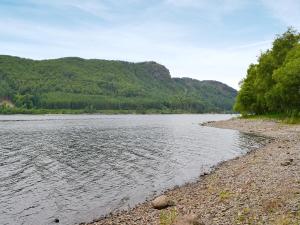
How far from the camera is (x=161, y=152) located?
171 ft

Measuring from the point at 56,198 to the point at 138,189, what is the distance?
21.7ft

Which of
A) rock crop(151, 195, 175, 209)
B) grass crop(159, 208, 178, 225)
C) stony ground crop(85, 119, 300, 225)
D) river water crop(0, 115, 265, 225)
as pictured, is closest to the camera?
stony ground crop(85, 119, 300, 225)

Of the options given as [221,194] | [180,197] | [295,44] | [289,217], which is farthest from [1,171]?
[295,44]

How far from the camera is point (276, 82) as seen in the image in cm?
9800

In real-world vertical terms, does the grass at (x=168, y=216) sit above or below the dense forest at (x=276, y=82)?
below

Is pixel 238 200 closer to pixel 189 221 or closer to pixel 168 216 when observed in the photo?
pixel 168 216

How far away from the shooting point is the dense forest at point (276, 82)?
8094 cm

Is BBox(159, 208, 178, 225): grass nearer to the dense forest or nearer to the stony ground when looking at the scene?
the stony ground

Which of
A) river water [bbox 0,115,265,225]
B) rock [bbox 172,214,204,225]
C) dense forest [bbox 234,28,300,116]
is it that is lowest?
river water [bbox 0,115,265,225]

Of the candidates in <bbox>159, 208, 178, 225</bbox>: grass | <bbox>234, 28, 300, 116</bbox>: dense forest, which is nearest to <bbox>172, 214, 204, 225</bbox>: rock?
<bbox>159, 208, 178, 225</bbox>: grass

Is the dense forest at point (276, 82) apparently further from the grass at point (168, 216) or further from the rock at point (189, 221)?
the rock at point (189, 221)

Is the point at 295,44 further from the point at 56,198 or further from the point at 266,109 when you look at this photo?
the point at 56,198

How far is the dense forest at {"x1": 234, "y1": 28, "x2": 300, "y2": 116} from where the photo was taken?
80.9 meters

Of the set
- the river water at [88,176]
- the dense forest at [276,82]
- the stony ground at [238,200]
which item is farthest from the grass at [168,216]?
the dense forest at [276,82]
